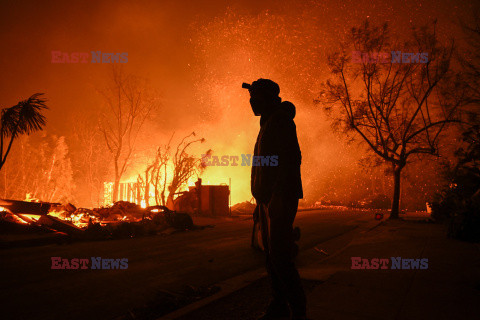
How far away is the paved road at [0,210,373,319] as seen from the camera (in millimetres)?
3477

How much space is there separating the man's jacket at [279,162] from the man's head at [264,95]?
203 millimetres

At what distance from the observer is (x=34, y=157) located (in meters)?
35.9

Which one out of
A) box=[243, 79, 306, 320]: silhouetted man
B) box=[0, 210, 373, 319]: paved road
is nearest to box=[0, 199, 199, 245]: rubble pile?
box=[0, 210, 373, 319]: paved road

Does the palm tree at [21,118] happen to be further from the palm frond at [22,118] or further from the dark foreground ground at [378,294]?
the dark foreground ground at [378,294]

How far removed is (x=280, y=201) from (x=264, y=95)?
1099 millimetres

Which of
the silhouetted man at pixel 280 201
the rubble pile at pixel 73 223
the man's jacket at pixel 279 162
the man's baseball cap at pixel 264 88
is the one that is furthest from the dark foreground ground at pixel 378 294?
the rubble pile at pixel 73 223

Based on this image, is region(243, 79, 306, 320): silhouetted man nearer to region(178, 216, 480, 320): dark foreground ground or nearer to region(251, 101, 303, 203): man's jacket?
region(251, 101, 303, 203): man's jacket

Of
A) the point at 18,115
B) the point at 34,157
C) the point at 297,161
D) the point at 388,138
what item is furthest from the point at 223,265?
the point at 34,157

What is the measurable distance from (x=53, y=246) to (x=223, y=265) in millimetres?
5401

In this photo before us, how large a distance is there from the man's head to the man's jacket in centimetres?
20

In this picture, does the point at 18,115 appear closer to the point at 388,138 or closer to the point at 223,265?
the point at 223,265

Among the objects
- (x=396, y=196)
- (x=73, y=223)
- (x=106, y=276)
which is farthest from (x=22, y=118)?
(x=396, y=196)

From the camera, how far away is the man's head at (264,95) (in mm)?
2820

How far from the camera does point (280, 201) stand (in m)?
2.40
